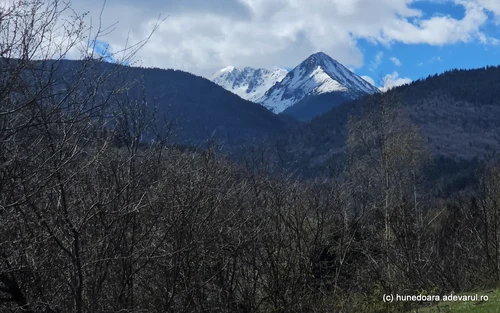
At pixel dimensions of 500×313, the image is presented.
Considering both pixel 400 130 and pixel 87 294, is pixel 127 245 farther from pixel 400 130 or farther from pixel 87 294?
pixel 400 130

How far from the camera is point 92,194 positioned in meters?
5.70

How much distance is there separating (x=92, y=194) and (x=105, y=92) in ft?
4.11

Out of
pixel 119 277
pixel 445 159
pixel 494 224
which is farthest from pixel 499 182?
pixel 445 159

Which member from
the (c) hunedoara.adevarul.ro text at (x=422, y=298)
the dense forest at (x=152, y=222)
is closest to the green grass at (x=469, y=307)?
the (c) hunedoara.adevarul.ro text at (x=422, y=298)

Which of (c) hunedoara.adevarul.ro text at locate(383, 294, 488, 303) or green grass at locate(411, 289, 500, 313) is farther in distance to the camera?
(c) hunedoara.adevarul.ro text at locate(383, 294, 488, 303)

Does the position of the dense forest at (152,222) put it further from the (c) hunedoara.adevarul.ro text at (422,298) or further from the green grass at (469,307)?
the green grass at (469,307)

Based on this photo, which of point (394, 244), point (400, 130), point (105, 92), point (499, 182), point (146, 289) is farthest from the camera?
point (400, 130)

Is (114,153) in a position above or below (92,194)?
above

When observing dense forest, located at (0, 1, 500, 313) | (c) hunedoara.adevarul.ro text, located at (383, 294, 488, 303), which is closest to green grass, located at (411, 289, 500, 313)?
(c) hunedoara.adevarul.ro text, located at (383, 294, 488, 303)

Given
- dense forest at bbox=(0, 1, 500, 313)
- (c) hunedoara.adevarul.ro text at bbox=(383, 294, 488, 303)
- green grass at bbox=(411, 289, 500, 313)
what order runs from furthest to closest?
(c) hunedoara.adevarul.ro text at bbox=(383, 294, 488, 303), green grass at bbox=(411, 289, 500, 313), dense forest at bbox=(0, 1, 500, 313)

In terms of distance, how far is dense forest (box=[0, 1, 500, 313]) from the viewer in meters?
4.52

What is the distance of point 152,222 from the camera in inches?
269

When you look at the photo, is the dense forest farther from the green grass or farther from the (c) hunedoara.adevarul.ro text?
the green grass

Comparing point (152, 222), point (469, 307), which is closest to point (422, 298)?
point (469, 307)
